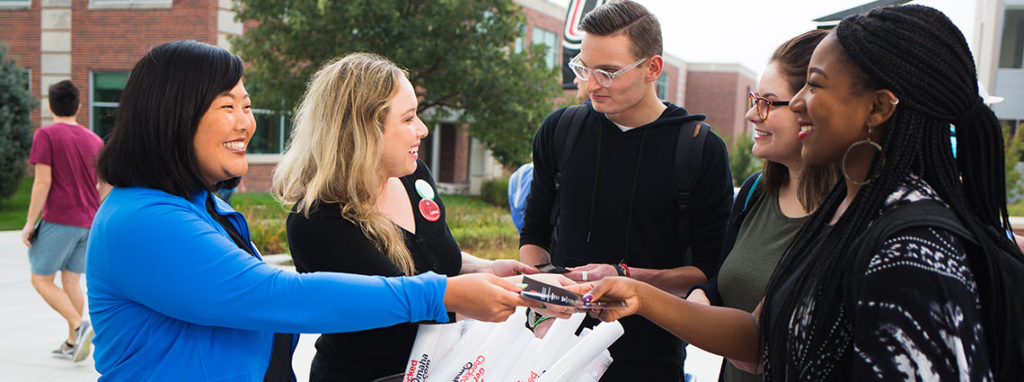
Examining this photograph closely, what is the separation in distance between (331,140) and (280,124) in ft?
61.7

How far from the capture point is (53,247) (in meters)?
5.46

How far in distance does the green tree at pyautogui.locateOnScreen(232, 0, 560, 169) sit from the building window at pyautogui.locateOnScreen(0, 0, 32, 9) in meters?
10.0

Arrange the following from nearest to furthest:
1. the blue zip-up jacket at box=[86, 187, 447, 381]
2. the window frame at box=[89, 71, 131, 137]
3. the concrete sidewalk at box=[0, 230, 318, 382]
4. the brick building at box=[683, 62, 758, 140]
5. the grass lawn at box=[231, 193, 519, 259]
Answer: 1. the blue zip-up jacket at box=[86, 187, 447, 381]
2. the concrete sidewalk at box=[0, 230, 318, 382]
3. the grass lawn at box=[231, 193, 519, 259]
4. the window frame at box=[89, 71, 131, 137]
5. the brick building at box=[683, 62, 758, 140]

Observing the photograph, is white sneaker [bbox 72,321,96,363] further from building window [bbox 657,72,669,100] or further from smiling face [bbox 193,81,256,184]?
building window [bbox 657,72,669,100]

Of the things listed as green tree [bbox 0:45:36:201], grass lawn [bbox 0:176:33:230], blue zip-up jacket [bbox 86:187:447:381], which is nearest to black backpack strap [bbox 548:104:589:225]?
blue zip-up jacket [bbox 86:187:447:381]

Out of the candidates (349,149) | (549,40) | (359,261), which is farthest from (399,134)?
(549,40)

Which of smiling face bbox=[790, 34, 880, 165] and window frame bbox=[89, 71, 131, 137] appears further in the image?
window frame bbox=[89, 71, 131, 137]

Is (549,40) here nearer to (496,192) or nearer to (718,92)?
(496,192)

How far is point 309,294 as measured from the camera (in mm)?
1712

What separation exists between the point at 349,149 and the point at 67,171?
14.6ft

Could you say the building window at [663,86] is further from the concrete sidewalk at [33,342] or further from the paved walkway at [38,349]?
the concrete sidewalk at [33,342]

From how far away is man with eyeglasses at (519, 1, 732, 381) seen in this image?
278cm

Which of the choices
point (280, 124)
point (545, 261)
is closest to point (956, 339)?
point (545, 261)

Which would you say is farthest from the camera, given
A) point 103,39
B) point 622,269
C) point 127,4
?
point 103,39
